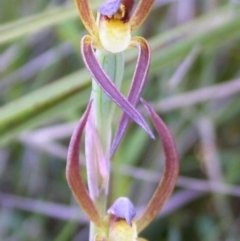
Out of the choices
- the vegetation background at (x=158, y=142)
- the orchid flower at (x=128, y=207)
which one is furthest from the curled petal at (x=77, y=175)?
the vegetation background at (x=158, y=142)

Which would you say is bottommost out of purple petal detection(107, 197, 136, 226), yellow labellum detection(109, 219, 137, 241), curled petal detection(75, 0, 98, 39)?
yellow labellum detection(109, 219, 137, 241)

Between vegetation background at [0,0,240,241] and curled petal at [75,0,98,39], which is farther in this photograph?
vegetation background at [0,0,240,241]

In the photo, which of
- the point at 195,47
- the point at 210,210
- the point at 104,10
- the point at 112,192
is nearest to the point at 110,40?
the point at 104,10

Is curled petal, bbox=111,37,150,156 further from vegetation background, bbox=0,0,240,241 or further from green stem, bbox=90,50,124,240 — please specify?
vegetation background, bbox=0,0,240,241

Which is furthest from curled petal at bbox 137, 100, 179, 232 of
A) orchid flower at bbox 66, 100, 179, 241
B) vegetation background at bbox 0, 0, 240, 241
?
vegetation background at bbox 0, 0, 240, 241

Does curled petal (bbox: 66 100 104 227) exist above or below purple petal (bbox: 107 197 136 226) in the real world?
above

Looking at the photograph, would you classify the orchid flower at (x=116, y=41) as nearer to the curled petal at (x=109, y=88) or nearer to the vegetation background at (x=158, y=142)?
the curled petal at (x=109, y=88)
